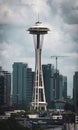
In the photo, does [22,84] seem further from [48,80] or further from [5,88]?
[5,88]

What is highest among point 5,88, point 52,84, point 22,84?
point 22,84

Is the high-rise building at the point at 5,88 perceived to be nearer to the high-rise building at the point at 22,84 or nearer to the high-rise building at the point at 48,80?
the high-rise building at the point at 22,84

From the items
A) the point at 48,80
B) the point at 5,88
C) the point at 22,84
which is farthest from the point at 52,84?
the point at 5,88

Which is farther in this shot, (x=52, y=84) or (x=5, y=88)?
(x=52, y=84)

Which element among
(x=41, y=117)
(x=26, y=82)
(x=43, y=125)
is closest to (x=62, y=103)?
(x=26, y=82)

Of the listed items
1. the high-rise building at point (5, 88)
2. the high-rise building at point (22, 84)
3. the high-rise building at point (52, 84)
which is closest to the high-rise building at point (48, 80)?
the high-rise building at point (52, 84)

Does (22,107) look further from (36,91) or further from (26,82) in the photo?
(26,82)

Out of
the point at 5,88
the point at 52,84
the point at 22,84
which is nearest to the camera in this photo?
the point at 5,88
